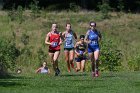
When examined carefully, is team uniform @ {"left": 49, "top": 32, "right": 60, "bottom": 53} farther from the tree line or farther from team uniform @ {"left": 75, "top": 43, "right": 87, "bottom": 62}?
the tree line

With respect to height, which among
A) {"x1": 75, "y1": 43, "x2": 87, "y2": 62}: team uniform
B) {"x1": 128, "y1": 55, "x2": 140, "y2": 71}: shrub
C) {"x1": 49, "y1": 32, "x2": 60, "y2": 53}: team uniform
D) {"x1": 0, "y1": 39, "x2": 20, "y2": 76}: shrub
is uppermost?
{"x1": 49, "y1": 32, "x2": 60, "y2": 53}: team uniform

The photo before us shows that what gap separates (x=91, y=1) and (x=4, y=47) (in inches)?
1182

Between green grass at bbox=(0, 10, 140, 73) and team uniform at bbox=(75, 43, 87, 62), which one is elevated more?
team uniform at bbox=(75, 43, 87, 62)

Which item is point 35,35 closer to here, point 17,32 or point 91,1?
point 17,32

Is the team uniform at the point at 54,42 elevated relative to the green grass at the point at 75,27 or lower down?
elevated

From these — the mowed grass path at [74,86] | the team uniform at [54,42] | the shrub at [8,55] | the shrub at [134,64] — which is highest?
the team uniform at [54,42]

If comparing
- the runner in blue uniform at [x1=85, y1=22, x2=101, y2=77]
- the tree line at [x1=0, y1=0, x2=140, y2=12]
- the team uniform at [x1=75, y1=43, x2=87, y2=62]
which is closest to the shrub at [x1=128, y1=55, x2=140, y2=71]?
the team uniform at [x1=75, y1=43, x2=87, y2=62]

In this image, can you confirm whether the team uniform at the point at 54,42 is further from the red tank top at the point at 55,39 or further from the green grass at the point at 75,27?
the green grass at the point at 75,27

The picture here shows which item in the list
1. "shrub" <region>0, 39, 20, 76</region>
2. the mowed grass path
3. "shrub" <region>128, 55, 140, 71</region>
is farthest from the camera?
"shrub" <region>128, 55, 140, 71</region>

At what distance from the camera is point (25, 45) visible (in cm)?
3972

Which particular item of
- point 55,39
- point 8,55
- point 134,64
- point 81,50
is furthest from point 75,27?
point 55,39

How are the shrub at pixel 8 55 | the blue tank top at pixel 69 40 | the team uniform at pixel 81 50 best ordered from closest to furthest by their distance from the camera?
the blue tank top at pixel 69 40 → the team uniform at pixel 81 50 → the shrub at pixel 8 55

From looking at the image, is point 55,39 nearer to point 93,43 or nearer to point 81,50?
point 93,43

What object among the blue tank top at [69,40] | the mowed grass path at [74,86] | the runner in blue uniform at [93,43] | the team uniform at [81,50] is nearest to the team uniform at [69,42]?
the blue tank top at [69,40]
